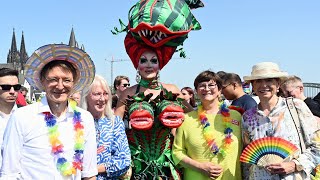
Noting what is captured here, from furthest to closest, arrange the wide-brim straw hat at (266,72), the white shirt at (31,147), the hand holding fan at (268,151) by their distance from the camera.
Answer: the wide-brim straw hat at (266,72), the hand holding fan at (268,151), the white shirt at (31,147)

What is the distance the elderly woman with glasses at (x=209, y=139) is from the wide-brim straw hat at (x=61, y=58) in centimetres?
113

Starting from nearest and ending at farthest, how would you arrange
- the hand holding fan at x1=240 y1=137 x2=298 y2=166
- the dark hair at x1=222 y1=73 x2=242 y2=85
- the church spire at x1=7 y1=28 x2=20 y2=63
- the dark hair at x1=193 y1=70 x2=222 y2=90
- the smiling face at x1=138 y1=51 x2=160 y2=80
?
the hand holding fan at x1=240 y1=137 x2=298 y2=166 → the dark hair at x1=193 y1=70 x2=222 y2=90 → the smiling face at x1=138 y1=51 x2=160 y2=80 → the dark hair at x1=222 y1=73 x2=242 y2=85 → the church spire at x1=7 y1=28 x2=20 y2=63

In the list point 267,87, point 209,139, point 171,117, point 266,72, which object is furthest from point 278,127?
point 171,117

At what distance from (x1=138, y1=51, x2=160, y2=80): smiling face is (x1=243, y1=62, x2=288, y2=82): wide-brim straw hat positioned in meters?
0.95

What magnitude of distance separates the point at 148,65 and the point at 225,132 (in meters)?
1.01

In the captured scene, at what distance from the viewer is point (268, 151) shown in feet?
10.4

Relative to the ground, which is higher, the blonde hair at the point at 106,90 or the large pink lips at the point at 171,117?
the blonde hair at the point at 106,90

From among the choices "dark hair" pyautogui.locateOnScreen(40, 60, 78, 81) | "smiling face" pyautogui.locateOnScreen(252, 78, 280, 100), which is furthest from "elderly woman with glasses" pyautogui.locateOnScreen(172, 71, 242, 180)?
"dark hair" pyautogui.locateOnScreen(40, 60, 78, 81)

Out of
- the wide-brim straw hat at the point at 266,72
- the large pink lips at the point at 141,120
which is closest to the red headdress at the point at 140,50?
the large pink lips at the point at 141,120

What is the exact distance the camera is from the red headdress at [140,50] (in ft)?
13.1

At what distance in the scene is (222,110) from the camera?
3.62 m

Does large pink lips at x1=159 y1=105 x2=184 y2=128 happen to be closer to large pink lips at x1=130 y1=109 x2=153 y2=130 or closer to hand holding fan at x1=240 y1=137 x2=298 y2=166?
large pink lips at x1=130 y1=109 x2=153 y2=130

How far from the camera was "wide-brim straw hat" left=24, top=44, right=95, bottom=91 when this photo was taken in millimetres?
2592

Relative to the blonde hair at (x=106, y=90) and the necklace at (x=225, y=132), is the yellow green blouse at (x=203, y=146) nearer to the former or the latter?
the necklace at (x=225, y=132)
